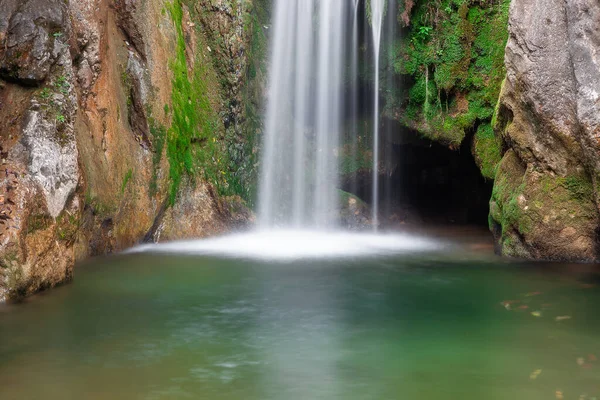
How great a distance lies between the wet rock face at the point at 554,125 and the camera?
33.7 ft

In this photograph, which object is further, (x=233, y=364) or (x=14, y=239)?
(x=14, y=239)

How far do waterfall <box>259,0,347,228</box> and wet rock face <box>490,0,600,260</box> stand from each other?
18.5 ft

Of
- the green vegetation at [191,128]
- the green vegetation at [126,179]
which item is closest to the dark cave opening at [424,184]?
the green vegetation at [191,128]

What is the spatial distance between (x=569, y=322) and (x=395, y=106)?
30.0 feet

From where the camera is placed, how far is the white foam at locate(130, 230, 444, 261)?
39.1ft

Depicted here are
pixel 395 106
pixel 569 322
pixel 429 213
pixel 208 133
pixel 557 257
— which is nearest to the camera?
pixel 569 322

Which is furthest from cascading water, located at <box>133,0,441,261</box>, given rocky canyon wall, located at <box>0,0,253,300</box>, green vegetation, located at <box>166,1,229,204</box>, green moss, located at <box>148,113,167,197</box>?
green moss, located at <box>148,113,167,197</box>

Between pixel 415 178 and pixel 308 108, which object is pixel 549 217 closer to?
pixel 308 108

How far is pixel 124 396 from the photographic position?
5.18m

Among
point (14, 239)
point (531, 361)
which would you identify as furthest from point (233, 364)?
point (14, 239)

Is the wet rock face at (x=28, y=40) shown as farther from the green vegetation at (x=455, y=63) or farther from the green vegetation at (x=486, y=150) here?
the green vegetation at (x=486, y=150)

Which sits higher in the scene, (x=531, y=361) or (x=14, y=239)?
(x=14, y=239)

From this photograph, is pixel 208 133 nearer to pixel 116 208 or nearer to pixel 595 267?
pixel 116 208

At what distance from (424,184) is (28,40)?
11991 mm
